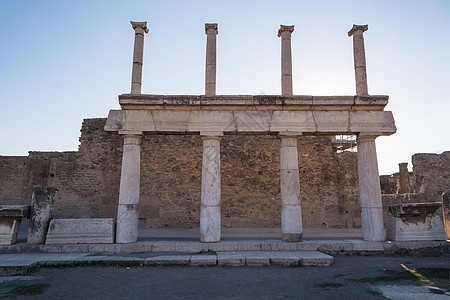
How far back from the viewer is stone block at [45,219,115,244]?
7234mm

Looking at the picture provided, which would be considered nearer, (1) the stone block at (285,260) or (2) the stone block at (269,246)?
(1) the stone block at (285,260)

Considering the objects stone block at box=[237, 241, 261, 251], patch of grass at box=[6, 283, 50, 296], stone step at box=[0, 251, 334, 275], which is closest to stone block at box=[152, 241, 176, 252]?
stone step at box=[0, 251, 334, 275]

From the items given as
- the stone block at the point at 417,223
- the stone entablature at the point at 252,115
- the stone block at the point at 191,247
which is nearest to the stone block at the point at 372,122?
the stone entablature at the point at 252,115

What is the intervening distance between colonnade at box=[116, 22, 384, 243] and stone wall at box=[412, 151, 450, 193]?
5.77m

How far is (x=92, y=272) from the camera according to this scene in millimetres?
5527

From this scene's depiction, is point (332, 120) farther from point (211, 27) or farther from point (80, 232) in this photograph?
point (80, 232)

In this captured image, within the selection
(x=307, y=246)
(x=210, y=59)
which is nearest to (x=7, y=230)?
(x=210, y=59)

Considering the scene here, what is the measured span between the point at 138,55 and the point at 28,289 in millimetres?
6070

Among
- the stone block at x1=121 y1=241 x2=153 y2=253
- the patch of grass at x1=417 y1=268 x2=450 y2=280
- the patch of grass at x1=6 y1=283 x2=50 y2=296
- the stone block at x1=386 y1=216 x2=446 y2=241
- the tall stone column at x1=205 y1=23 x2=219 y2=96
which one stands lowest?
the patch of grass at x1=6 y1=283 x2=50 y2=296

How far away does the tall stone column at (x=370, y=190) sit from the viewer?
298 inches

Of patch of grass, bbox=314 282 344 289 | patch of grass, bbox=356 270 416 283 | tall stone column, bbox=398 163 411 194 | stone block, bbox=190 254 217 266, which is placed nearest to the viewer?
patch of grass, bbox=314 282 344 289

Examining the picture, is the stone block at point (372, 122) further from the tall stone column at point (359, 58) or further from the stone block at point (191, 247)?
the stone block at point (191, 247)

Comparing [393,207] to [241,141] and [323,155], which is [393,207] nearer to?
[323,155]

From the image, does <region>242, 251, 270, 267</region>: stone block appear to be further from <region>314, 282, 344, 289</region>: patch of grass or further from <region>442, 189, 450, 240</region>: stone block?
<region>442, 189, 450, 240</region>: stone block
